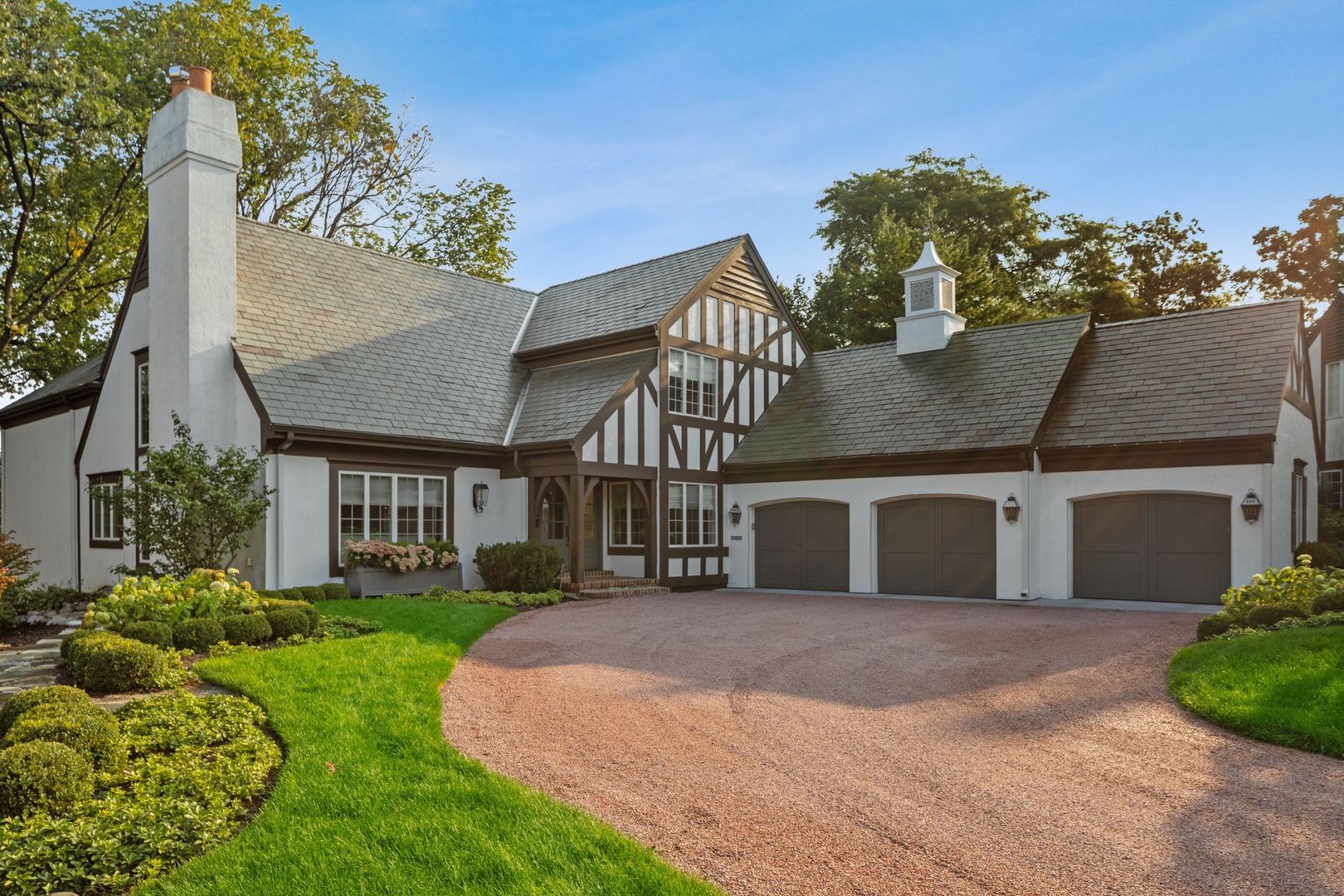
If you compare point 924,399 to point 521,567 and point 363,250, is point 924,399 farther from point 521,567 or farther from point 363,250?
point 363,250

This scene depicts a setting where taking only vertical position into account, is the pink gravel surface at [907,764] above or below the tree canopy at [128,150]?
below

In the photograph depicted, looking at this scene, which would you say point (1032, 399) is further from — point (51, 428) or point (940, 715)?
point (51, 428)

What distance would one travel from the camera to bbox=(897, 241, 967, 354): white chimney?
2027 centimetres

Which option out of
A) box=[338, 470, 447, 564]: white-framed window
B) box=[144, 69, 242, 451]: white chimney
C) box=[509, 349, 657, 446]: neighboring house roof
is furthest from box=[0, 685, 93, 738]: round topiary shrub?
box=[509, 349, 657, 446]: neighboring house roof

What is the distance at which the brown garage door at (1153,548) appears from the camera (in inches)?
582

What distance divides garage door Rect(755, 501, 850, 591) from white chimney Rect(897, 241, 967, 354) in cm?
468

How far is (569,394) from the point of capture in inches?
733

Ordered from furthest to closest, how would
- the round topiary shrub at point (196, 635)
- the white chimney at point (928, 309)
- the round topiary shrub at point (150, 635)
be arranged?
the white chimney at point (928, 309), the round topiary shrub at point (196, 635), the round topiary shrub at point (150, 635)

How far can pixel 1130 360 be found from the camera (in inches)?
683

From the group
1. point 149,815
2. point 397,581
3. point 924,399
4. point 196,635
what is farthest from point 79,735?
point 924,399

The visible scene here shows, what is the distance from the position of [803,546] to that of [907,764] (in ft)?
43.0

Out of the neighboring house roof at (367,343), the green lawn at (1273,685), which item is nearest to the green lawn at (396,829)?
the green lawn at (1273,685)

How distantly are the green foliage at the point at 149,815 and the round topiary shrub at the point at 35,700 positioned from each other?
1.21 feet

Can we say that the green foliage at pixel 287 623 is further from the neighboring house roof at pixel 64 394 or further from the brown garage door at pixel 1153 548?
the brown garage door at pixel 1153 548
